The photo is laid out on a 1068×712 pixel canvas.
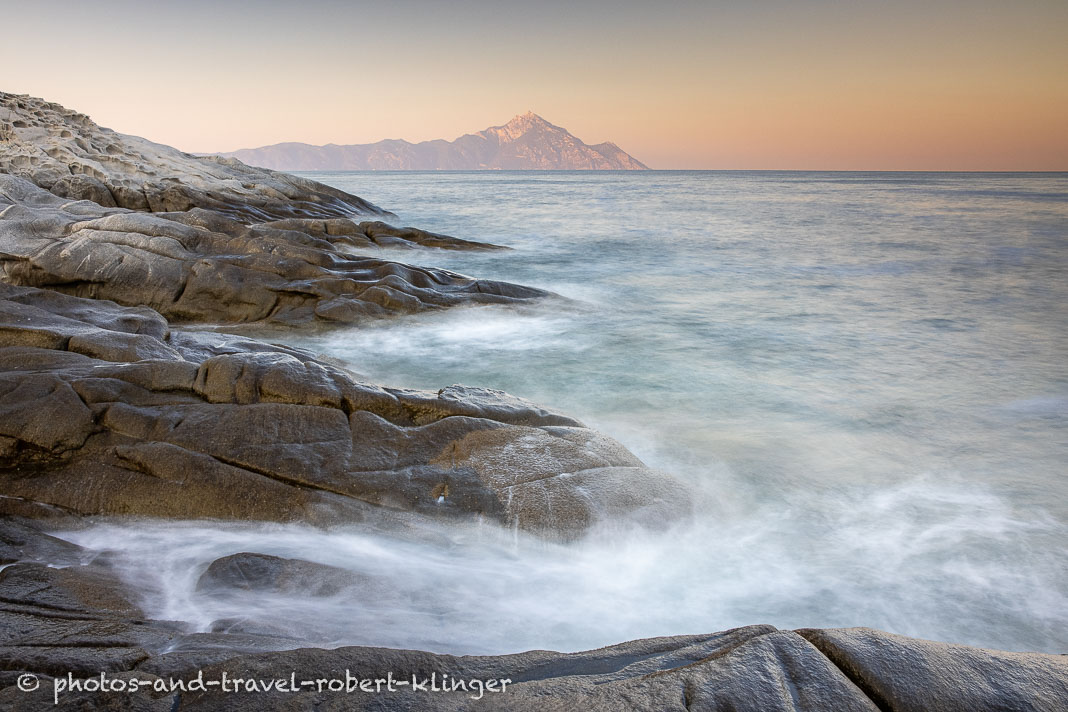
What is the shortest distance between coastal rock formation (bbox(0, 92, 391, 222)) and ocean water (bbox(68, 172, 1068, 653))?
12459mm

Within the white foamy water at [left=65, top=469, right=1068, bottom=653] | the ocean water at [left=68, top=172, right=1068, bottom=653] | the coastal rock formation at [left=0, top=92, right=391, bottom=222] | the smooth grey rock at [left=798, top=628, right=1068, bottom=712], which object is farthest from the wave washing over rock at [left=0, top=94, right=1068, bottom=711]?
the coastal rock formation at [left=0, top=92, right=391, bottom=222]

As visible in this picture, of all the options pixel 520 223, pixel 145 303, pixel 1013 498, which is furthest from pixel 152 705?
pixel 520 223

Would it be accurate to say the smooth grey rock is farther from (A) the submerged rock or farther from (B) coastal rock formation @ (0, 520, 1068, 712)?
(A) the submerged rock

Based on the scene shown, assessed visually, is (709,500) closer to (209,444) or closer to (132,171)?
(209,444)

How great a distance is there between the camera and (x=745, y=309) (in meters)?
12.4

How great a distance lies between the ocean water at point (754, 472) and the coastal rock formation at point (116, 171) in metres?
12.5

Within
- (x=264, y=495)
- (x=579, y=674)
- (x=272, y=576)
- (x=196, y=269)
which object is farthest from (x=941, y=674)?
(x=196, y=269)

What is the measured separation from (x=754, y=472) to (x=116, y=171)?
69.8ft

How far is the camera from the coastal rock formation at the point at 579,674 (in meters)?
2.00

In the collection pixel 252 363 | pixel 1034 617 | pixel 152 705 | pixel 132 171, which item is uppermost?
pixel 132 171

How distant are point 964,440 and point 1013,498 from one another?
1.30m

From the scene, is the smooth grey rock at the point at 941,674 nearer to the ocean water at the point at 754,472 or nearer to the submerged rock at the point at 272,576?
the ocean water at the point at 754,472

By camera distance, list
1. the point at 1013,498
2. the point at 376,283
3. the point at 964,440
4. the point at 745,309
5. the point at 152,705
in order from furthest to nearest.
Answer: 1. the point at 745,309
2. the point at 376,283
3. the point at 964,440
4. the point at 1013,498
5. the point at 152,705

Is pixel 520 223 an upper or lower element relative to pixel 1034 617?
upper
